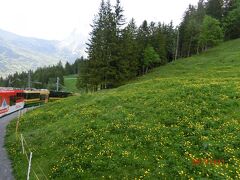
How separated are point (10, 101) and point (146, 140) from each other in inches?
1367

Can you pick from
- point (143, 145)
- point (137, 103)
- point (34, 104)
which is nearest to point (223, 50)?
point (34, 104)

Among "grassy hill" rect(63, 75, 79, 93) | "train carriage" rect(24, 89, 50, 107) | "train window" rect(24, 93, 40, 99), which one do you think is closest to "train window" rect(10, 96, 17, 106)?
"train carriage" rect(24, 89, 50, 107)

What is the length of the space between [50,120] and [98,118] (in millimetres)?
8419

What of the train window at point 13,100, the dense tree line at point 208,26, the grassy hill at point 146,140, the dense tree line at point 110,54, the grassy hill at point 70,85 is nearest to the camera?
the grassy hill at point 146,140

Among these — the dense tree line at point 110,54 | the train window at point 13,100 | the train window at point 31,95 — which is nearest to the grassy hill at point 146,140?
the train window at point 13,100

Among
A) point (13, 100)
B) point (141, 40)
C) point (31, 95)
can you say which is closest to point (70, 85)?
point (141, 40)

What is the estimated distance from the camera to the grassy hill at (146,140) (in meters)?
17.3

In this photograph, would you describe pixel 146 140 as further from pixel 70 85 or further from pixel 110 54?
pixel 70 85

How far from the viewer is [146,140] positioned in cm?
2070

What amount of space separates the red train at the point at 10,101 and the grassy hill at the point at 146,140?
1391cm

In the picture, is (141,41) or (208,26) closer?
(141,41)

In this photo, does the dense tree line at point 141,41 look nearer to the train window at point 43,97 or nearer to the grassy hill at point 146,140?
the train window at point 43,97

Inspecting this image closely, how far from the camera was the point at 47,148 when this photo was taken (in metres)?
23.1

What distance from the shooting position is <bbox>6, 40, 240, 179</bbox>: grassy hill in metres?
17.3
